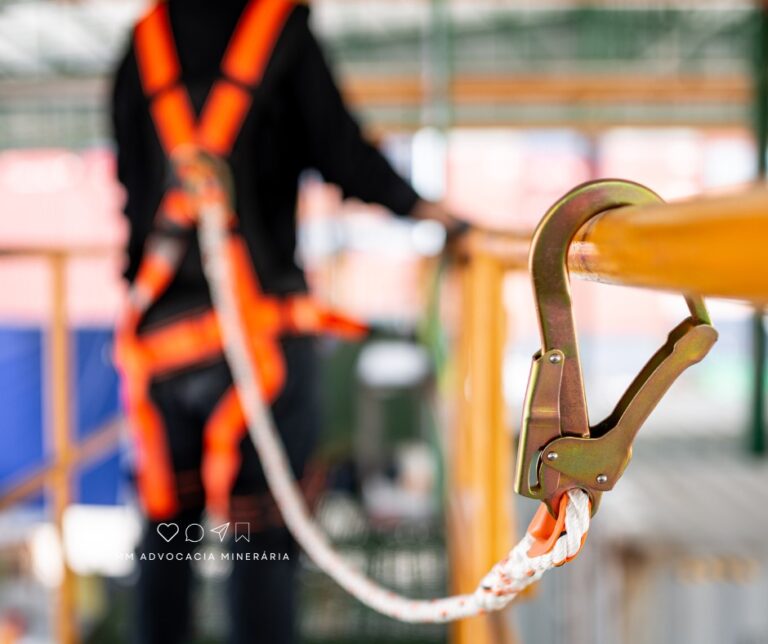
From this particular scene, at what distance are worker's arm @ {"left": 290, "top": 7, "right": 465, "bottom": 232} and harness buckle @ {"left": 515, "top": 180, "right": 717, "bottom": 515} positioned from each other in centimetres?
103

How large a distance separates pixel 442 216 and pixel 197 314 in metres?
0.48

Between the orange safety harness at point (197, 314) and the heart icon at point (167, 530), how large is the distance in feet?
0.09

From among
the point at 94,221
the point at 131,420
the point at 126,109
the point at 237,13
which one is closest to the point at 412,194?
the point at 237,13

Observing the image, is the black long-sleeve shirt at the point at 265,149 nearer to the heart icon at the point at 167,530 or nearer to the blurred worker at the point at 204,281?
the blurred worker at the point at 204,281

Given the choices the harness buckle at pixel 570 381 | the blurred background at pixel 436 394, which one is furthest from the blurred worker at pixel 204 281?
the harness buckle at pixel 570 381

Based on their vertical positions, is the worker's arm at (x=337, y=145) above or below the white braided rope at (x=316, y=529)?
above

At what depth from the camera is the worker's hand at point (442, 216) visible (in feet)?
4.87

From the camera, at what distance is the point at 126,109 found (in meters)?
1.46

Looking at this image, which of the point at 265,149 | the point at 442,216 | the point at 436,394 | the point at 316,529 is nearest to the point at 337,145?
the point at 265,149

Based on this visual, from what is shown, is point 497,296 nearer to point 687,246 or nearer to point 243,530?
point 243,530

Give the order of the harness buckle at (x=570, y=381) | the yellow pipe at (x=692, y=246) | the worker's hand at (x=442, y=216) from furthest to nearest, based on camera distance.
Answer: the worker's hand at (x=442, y=216), the harness buckle at (x=570, y=381), the yellow pipe at (x=692, y=246)

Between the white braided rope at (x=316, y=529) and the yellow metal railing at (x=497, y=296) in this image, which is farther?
the white braided rope at (x=316, y=529)

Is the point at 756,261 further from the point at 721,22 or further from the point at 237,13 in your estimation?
the point at 721,22

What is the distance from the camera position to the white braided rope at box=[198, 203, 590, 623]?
0.48m
